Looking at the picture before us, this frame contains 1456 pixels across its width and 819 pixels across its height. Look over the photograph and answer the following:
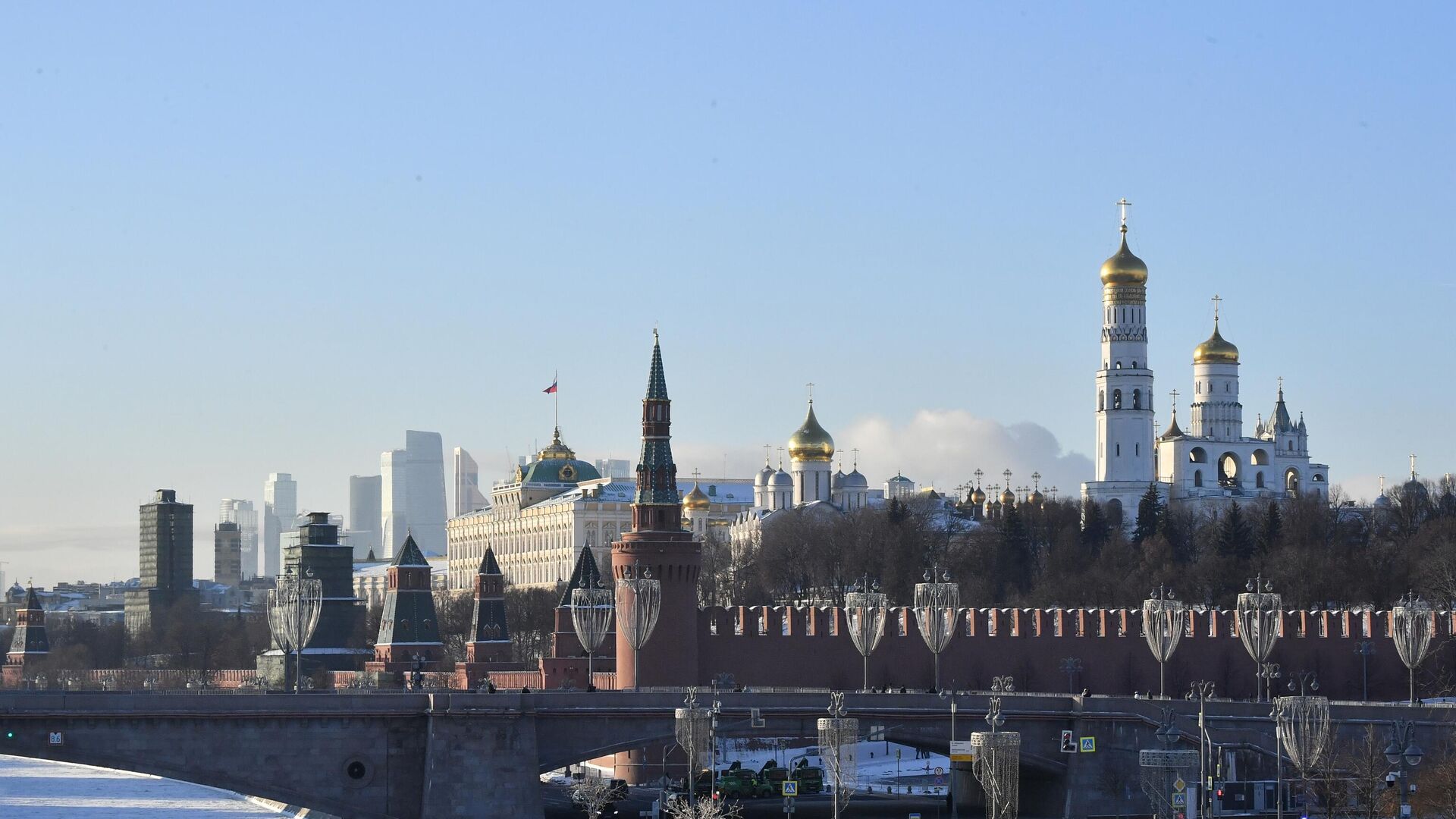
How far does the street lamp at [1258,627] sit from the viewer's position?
75.2m

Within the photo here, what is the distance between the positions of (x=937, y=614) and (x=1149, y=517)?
1777 inches

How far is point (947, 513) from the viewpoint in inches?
5600

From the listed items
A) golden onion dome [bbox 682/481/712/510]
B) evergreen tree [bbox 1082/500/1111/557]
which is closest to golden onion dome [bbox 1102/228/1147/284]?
evergreen tree [bbox 1082/500/1111/557]

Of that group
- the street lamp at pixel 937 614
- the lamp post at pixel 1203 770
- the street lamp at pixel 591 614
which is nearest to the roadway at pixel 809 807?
the street lamp at pixel 937 614

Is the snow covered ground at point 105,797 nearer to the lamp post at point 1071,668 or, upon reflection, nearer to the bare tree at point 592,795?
the bare tree at point 592,795

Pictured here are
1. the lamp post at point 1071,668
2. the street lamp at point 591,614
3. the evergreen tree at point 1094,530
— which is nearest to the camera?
the lamp post at point 1071,668

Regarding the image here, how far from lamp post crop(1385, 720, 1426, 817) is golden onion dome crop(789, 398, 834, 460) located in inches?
3764

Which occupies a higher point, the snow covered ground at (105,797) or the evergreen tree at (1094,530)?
the evergreen tree at (1094,530)

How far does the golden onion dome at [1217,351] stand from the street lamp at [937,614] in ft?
234

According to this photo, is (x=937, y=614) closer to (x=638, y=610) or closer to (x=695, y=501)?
(x=638, y=610)

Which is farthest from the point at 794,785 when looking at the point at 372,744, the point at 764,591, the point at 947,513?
the point at 947,513

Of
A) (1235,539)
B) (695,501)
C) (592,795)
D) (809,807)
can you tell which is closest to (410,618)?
(1235,539)

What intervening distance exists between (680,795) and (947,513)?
71388 mm

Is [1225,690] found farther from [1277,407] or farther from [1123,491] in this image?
[1277,407]
